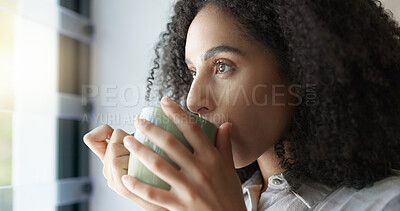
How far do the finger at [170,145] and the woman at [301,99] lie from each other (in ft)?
0.14

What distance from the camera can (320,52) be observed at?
2.22 ft

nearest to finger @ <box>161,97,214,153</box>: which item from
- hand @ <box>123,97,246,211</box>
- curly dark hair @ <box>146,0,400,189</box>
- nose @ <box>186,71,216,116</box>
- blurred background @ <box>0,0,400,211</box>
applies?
hand @ <box>123,97,246,211</box>

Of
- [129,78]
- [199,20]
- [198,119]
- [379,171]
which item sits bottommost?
[379,171]

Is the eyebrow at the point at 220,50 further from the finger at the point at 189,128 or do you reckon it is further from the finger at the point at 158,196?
the finger at the point at 158,196

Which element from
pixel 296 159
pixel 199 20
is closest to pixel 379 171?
pixel 296 159

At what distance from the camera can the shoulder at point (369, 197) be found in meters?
0.69

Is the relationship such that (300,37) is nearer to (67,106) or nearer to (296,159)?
(296,159)

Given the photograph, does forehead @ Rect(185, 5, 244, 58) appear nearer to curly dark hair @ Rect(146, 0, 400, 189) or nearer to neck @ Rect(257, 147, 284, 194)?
curly dark hair @ Rect(146, 0, 400, 189)

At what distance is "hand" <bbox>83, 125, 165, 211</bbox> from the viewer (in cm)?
72

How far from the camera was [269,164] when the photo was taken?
0.90 metres

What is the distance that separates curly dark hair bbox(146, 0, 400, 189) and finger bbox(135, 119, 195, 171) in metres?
0.32

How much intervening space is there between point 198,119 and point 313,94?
0.95ft

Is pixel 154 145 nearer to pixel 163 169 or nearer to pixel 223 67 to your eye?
pixel 163 169

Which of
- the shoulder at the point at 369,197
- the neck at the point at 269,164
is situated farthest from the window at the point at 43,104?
the shoulder at the point at 369,197
